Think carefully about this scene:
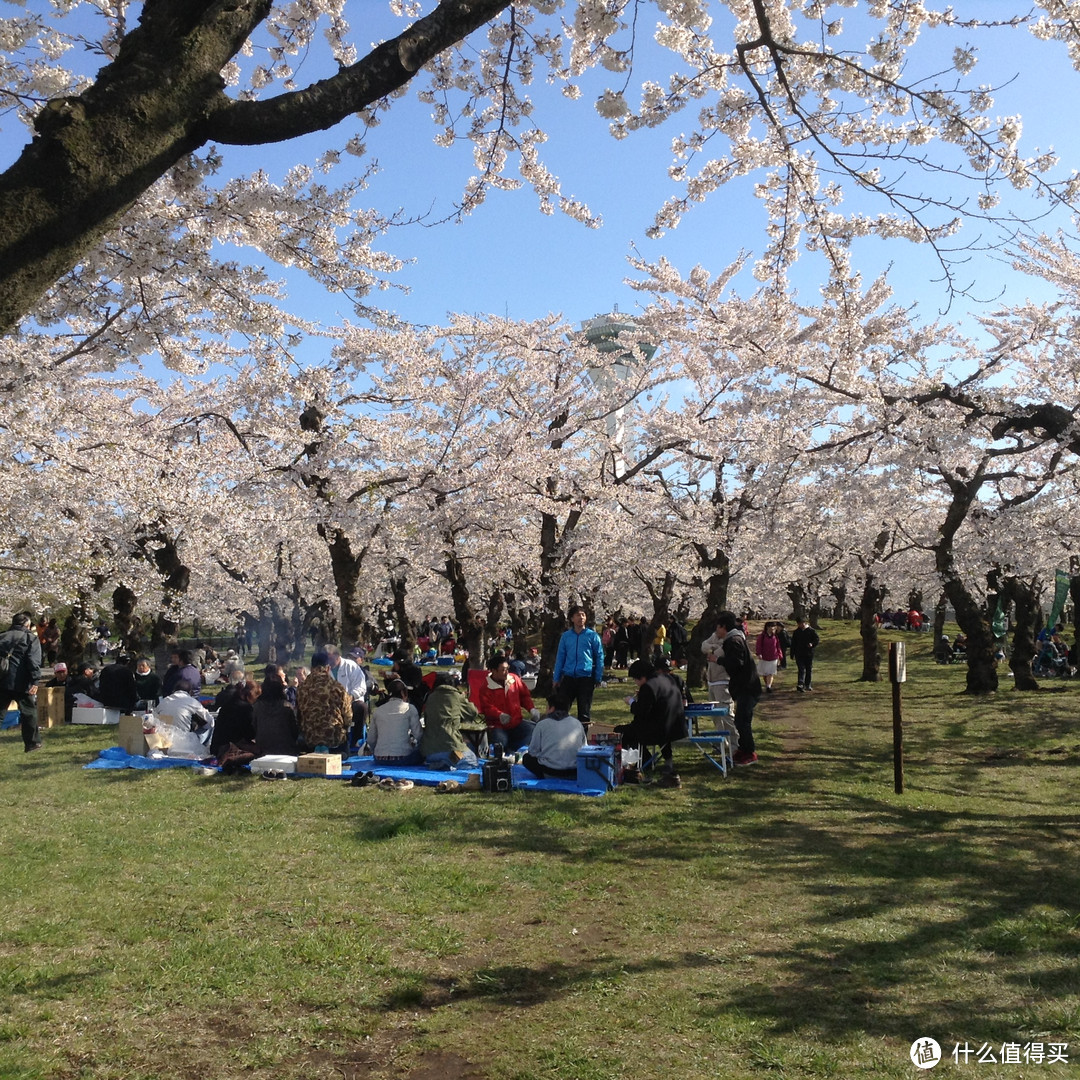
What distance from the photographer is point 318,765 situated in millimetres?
9133

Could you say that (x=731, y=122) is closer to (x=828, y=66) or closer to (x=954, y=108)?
(x=828, y=66)

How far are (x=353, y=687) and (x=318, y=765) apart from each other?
92.4 inches

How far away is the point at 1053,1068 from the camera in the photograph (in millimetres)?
3201

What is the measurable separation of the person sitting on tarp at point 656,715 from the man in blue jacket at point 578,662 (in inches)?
72.8

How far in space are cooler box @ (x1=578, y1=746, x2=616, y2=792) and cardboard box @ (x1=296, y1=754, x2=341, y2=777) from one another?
8.85ft

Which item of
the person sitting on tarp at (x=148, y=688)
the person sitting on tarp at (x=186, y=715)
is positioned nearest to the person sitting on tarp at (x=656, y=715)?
the person sitting on tarp at (x=186, y=715)

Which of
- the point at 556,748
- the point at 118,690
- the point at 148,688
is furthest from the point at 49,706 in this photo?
the point at 556,748

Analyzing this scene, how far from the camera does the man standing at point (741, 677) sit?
938 cm

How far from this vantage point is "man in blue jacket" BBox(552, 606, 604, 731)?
426 inches

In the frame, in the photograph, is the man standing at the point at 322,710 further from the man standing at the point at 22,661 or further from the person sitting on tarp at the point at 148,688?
the person sitting on tarp at the point at 148,688

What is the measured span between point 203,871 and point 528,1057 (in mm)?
3268

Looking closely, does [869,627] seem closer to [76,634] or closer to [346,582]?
[346,582]

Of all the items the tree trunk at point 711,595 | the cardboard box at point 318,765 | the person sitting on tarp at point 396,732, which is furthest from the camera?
the tree trunk at point 711,595

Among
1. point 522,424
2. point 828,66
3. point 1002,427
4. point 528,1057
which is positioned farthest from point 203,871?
point 522,424
